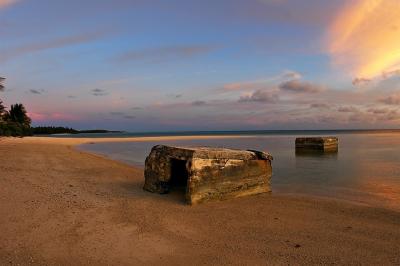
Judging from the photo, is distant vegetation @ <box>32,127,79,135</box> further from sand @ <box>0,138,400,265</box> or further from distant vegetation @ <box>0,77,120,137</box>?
sand @ <box>0,138,400,265</box>

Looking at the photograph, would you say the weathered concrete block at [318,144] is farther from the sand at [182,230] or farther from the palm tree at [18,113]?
the palm tree at [18,113]

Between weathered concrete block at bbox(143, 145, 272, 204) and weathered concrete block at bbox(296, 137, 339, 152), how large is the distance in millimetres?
21065

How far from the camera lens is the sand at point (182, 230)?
486 cm

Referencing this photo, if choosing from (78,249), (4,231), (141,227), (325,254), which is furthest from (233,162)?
(4,231)

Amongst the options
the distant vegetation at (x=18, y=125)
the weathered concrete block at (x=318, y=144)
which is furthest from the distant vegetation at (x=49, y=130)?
the weathered concrete block at (x=318, y=144)

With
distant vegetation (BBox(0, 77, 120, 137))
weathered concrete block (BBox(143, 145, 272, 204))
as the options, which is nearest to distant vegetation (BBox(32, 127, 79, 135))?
distant vegetation (BBox(0, 77, 120, 137))

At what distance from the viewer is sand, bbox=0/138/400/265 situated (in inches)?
191

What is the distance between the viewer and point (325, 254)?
502cm

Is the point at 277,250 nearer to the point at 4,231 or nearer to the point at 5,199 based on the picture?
the point at 4,231

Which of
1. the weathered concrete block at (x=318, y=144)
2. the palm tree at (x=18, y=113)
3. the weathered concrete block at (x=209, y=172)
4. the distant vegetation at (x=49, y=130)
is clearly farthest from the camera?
the distant vegetation at (x=49, y=130)

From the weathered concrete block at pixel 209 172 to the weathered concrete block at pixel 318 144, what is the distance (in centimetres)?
2107

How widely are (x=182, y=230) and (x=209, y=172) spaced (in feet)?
7.15

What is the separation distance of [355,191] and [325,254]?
648cm

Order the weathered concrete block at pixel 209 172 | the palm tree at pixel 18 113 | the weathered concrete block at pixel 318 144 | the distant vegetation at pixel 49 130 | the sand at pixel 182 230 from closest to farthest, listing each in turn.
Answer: the sand at pixel 182 230 < the weathered concrete block at pixel 209 172 < the weathered concrete block at pixel 318 144 < the palm tree at pixel 18 113 < the distant vegetation at pixel 49 130
